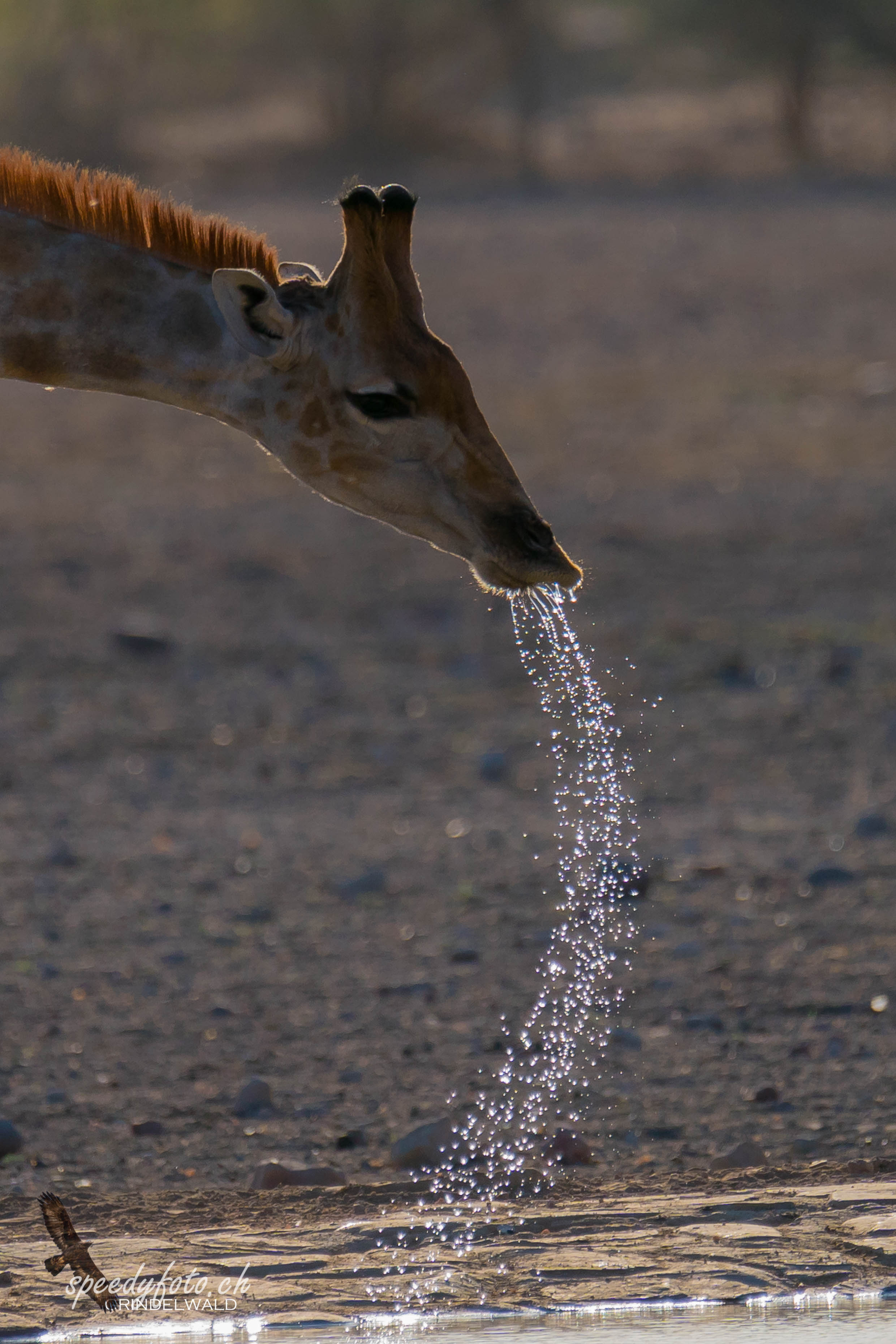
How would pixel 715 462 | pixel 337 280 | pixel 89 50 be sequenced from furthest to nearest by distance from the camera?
pixel 89 50, pixel 715 462, pixel 337 280

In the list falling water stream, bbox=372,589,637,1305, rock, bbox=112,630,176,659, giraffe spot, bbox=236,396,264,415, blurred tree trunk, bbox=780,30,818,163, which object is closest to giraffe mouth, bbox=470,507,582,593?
falling water stream, bbox=372,589,637,1305

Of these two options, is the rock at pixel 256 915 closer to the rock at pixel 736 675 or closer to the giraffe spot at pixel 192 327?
the giraffe spot at pixel 192 327

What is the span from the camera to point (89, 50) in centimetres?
3631

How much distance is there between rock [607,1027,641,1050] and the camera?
197 inches

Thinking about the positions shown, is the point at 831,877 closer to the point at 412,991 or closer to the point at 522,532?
the point at 412,991

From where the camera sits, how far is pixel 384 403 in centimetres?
451

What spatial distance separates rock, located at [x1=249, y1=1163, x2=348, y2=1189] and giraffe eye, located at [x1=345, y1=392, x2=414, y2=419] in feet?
5.30

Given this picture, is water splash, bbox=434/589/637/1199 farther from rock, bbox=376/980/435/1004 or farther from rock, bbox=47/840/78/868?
rock, bbox=47/840/78/868

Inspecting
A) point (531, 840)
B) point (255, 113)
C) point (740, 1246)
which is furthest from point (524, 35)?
point (740, 1246)

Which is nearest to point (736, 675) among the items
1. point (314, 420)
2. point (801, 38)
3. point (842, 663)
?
point (842, 663)

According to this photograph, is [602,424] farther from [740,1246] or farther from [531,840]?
[740,1246]

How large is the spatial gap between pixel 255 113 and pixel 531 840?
35.5m

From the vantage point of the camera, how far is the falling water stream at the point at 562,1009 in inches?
164

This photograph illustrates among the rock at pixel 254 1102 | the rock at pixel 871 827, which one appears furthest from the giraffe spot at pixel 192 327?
the rock at pixel 871 827
